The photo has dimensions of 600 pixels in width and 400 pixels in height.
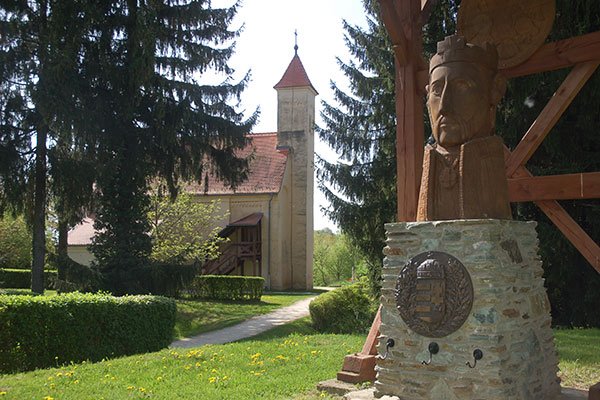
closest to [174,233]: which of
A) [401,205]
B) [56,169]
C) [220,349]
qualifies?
[56,169]

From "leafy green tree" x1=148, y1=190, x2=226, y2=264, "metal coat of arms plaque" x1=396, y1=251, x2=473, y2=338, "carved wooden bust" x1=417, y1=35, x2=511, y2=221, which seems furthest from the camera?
"leafy green tree" x1=148, y1=190, x2=226, y2=264

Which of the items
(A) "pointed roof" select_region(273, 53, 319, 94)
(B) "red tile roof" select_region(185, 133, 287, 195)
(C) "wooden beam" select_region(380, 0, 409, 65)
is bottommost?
(C) "wooden beam" select_region(380, 0, 409, 65)

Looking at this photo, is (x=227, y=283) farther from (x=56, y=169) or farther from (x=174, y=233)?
(x=56, y=169)

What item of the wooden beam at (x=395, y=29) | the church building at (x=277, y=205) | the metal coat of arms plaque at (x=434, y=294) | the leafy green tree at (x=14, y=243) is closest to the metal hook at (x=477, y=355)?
the metal coat of arms plaque at (x=434, y=294)

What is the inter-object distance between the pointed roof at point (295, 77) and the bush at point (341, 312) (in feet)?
71.1

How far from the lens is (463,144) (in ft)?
16.7

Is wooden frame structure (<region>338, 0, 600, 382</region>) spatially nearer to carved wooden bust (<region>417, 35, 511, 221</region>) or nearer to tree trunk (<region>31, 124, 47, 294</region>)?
carved wooden bust (<region>417, 35, 511, 221</region>)

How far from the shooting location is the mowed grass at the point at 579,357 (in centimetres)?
645

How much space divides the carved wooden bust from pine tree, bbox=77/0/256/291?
11.1 meters

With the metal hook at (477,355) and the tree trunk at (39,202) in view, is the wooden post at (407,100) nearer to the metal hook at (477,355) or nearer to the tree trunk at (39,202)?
the metal hook at (477,355)

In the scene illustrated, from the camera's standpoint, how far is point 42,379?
732cm

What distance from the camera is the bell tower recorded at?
102ft

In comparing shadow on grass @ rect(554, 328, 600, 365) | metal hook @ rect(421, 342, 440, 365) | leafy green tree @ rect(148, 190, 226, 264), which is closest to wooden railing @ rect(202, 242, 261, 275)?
leafy green tree @ rect(148, 190, 226, 264)

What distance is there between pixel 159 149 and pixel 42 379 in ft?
32.1
